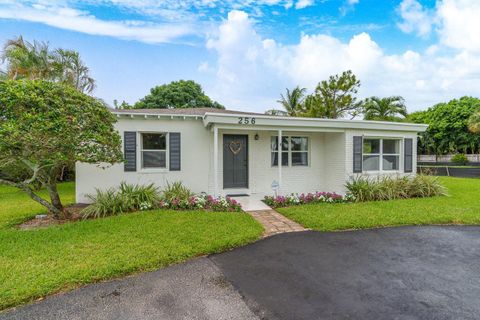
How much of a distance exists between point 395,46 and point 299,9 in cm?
552

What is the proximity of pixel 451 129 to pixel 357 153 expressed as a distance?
30.1 meters

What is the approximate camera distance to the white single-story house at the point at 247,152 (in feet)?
25.9

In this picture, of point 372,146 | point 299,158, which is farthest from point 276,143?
point 372,146

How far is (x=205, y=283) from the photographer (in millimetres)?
3121

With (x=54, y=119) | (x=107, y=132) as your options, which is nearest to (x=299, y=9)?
(x=107, y=132)

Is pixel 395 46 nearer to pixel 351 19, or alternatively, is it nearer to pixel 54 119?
pixel 351 19

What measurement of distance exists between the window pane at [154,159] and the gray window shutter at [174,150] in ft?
1.17

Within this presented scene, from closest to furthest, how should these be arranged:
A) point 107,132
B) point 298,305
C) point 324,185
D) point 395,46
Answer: point 298,305, point 107,132, point 324,185, point 395,46

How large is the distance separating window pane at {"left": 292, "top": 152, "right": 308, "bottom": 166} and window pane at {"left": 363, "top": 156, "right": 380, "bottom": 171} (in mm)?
2163

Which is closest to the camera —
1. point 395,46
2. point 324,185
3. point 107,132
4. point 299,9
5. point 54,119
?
point 54,119

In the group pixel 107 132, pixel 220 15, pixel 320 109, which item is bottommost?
pixel 107 132

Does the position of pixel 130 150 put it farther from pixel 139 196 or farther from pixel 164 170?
pixel 139 196

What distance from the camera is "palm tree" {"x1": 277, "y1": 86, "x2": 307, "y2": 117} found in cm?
2391

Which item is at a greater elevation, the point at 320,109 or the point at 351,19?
the point at 351,19
